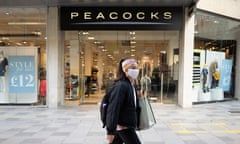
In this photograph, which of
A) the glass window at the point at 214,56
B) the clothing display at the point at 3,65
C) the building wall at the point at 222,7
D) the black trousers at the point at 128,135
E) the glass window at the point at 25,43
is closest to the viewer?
the black trousers at the point at 128,135

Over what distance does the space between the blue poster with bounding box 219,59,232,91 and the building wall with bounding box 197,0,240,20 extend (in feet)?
7.72

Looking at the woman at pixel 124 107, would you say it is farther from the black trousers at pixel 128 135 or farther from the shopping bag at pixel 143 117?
the shopping bag at pixel 143 117

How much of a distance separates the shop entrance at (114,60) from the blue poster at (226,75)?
3095mm

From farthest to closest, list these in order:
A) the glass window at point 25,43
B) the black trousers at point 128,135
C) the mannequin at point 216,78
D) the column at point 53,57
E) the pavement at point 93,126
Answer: the mannequin at point 216,78 < the glass window at point 25,43 < the column at point 53,57 < the pavement at point 93,126 < the black trousers at point 128,135

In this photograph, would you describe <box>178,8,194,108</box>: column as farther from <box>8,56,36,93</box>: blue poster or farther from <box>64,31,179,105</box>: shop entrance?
<box>8,56,36,93</box>: blue poster

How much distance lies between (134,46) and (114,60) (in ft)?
3.68

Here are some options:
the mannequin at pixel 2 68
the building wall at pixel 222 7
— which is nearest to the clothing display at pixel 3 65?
the mannequin at pixel 2 68

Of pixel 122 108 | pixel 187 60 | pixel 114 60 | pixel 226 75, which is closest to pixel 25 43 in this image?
pixel 114 60

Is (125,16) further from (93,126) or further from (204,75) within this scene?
(93,126)

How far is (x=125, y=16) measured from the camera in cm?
1066

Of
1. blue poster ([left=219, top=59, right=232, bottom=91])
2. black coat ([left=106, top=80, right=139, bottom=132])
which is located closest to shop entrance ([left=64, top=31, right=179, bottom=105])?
blue poster ([left=219, top=59, right=232, bottom=91])

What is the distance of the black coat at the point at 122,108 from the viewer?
316cm

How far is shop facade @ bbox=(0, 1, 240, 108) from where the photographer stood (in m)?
10.6

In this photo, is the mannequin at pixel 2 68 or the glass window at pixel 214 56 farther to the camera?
the glass window at pixel 214 56
